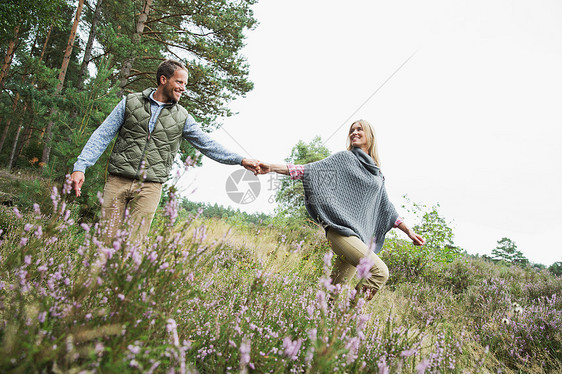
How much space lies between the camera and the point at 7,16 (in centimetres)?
866

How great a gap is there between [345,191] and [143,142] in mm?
1978

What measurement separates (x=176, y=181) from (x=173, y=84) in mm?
1480

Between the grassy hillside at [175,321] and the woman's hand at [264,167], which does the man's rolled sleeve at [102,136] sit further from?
the woman's hand at [264,167]

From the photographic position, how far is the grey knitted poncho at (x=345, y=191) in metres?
2.79

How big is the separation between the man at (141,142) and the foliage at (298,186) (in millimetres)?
14447

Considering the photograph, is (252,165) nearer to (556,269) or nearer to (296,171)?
(296,171)

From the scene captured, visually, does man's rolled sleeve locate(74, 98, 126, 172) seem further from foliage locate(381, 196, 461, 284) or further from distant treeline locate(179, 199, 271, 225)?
foliage locate(381, 196, 461, 284)

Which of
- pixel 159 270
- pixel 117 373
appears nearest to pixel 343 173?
pixel 159 270

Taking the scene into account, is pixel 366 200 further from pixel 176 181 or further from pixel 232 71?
pixel 232 71

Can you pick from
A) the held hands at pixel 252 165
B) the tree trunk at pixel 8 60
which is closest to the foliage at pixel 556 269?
the held hands at pixel 252 165

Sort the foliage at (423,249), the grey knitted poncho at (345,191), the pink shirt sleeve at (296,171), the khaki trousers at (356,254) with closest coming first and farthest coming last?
the khaki trousers at (356,254) < the grey knitted poncho at (345,191) < the pink shirt sleeve at (296,171) < the foliage at (423,249)

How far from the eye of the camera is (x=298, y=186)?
19.7 metres

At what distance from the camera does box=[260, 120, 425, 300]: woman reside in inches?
105

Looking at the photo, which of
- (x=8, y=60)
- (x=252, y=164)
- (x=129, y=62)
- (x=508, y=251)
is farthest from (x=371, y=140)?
(x=508, y=251)
